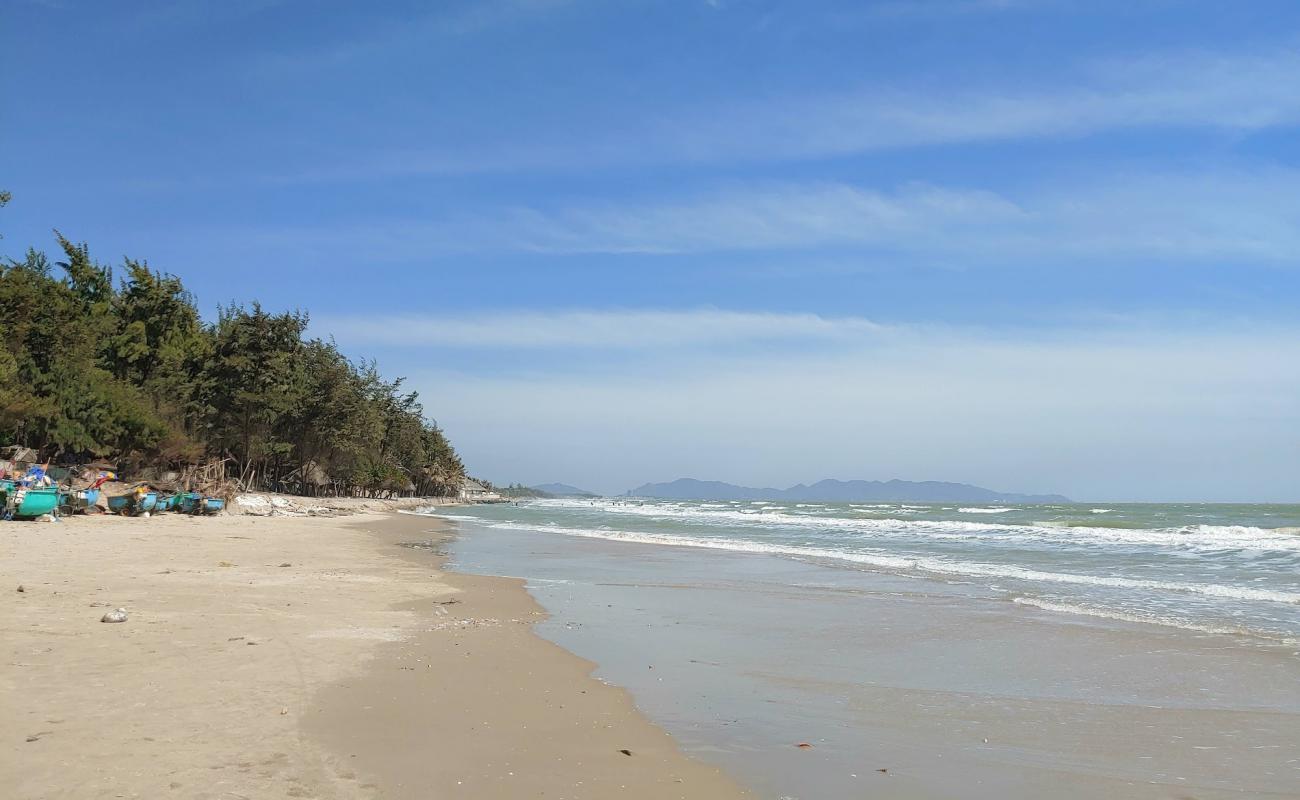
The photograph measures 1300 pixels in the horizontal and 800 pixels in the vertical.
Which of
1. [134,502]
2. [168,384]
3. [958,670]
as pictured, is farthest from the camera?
[168,384]

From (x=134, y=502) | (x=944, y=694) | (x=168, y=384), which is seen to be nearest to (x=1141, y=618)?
(x=944, y=694)

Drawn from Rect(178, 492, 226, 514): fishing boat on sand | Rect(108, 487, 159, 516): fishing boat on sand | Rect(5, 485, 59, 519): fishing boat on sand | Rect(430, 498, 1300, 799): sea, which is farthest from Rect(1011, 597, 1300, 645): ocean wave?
Rect(178, 492, 226, 514): fishing boat on sand

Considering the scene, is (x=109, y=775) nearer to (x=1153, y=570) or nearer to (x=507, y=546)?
(x=1153, y=570)

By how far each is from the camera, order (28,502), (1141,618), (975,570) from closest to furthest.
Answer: (1141,618) → (975,570) → (28,502)

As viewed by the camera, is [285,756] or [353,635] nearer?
[285,756]

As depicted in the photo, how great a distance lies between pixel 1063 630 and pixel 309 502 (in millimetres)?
49732

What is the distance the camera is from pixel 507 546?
28.3 meters

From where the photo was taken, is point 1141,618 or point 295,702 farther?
→ point 1141,618

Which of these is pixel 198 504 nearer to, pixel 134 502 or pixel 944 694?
pixel 134 502

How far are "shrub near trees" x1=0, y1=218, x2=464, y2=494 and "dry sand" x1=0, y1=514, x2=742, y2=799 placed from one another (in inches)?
1015

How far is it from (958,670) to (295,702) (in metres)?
6.55

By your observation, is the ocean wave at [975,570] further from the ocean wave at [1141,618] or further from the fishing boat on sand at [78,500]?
the fishing boat on sand at [78,500]

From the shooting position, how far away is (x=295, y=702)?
620 centimetres

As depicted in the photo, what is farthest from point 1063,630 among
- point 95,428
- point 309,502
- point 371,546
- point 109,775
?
point 309,502
